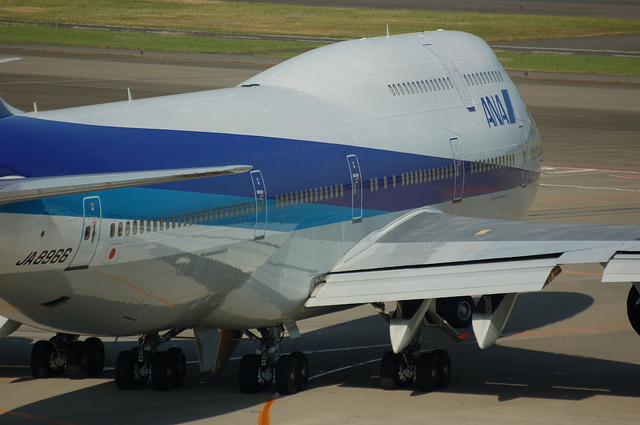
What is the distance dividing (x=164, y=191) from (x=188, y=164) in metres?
0.91

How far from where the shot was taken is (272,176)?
19.1 m

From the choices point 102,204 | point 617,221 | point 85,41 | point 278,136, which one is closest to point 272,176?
point 278,136

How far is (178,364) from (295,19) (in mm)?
100504

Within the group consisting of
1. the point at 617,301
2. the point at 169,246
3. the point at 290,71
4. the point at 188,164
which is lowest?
the point at 617,301

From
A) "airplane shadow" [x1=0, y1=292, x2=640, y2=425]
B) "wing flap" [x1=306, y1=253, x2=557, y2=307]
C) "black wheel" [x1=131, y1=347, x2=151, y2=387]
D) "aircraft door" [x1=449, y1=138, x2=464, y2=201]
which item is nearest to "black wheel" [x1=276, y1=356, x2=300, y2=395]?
"airplane shadow" [x1=0, y1=292, x2=640, y2=425]

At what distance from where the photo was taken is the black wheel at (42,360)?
21438 millimetres

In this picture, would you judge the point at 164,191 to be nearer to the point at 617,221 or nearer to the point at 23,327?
the point at 23,327

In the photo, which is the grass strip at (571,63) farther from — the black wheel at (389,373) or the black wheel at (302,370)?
the black wheel at (302,370)

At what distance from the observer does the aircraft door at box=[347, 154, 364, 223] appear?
2094 centimetres

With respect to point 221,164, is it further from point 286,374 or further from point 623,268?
point 623,268

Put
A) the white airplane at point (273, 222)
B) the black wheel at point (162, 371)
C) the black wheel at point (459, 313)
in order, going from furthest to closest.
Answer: the black wheel at point (459, 313) < the black wheel at point (162, 371) < the white airplane at point (273, 222)

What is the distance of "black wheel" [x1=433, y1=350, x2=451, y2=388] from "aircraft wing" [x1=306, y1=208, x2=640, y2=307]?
81.9 inches

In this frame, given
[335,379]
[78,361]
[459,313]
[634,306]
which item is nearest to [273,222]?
[335,379]

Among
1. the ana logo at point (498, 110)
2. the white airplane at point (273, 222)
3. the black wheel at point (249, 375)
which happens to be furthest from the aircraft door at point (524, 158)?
the black wheel at point (249, 375)
